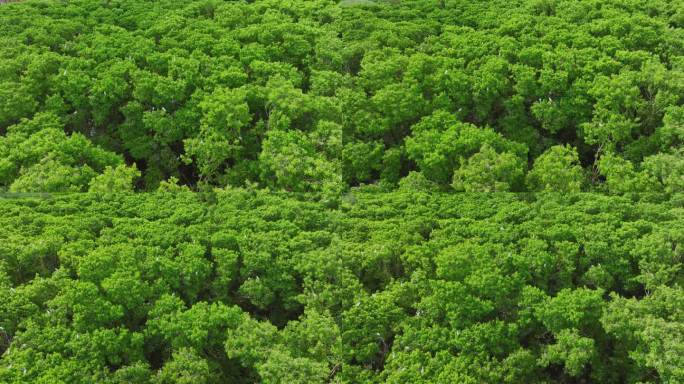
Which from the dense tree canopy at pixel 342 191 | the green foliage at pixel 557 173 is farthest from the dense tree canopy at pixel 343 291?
the green foliage at pixel 557 173

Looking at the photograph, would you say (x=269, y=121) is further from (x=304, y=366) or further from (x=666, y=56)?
(x=666, y=56)

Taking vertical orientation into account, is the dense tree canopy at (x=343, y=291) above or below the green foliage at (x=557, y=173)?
below

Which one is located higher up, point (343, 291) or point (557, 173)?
point (557, 173)

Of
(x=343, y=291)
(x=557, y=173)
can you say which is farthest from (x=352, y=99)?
(x=343, y=291)

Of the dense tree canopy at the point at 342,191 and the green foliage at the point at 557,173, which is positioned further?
the green foliage at the point at 557,173

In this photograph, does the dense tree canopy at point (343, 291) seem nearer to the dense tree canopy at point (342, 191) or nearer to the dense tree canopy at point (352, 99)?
the dense tree canopy at point (342, 191)

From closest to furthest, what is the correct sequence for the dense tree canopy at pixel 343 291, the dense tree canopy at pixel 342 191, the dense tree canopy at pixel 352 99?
the dense tree canopy at pixel 343 291, the dense tree canopy at pixel 342 191, the dense tree canopy at pixel 352 99

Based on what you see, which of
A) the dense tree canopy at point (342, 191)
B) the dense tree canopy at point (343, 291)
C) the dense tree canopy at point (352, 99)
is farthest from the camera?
the dense tree canopy at point (352, 99)

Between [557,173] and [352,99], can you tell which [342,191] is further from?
[557,173]
